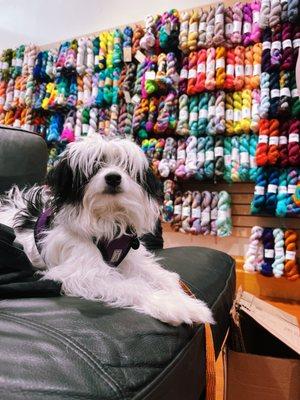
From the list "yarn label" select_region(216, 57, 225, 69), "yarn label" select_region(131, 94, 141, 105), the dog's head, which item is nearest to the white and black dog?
the dog's head

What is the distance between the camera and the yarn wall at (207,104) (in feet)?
8.53

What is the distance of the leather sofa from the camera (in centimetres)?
46

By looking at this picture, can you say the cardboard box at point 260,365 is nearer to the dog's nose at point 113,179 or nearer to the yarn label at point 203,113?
the dog's nose at point 113,179

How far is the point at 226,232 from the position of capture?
2785 mm

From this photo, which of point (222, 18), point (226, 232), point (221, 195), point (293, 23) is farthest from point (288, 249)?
point (222, 18)

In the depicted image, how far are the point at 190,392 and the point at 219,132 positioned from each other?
7.48 feet

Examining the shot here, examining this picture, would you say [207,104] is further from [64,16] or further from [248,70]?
[64,16]

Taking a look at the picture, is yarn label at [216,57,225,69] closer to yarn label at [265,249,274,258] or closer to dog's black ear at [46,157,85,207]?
Answer: yarn label at [265,249,274,258]

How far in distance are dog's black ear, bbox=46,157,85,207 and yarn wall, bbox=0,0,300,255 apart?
156cm

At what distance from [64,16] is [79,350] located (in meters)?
4.05

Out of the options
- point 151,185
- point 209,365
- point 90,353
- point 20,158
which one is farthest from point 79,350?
point 20,158

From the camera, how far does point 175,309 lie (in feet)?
2.57

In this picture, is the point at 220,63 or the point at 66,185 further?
the point at 220,63

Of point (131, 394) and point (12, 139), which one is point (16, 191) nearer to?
point (12, 139)
